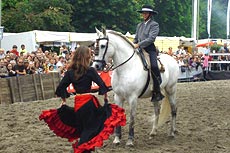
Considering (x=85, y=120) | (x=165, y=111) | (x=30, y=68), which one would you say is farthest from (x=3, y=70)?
(x=85, y=120)

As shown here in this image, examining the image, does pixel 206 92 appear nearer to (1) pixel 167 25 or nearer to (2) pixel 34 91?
(2) pixel 34 91

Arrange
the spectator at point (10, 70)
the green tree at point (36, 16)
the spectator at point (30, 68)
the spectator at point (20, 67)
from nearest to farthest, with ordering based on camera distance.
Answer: the spectator at point (10, 70), the spectator at point (20, 67), the spectator at point (30, 68), the green tree at point (36, 16)

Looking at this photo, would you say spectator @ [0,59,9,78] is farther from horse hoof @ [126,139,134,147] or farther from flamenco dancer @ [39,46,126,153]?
flamenco dancer @ [39,46,126,153]

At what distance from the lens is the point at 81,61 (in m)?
6.79

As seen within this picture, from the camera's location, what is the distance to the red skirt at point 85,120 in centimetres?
683

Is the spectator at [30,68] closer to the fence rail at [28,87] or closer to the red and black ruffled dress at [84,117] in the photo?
the fence rail at [28,87]

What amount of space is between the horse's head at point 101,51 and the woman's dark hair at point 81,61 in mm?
1671

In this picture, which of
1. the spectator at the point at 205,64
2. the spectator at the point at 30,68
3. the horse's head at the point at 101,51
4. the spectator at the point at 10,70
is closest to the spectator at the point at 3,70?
the spectator at the point at 10,70

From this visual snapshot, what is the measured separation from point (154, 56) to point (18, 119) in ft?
13.5

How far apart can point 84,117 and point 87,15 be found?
37228mm

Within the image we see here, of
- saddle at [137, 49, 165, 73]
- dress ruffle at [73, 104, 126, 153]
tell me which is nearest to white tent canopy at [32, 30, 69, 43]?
saddle at [137, 49, 165, 73]

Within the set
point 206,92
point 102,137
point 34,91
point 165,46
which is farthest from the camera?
point 165,46

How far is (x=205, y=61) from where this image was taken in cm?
2780

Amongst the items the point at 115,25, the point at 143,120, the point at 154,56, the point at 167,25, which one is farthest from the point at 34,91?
the point at 167,25
